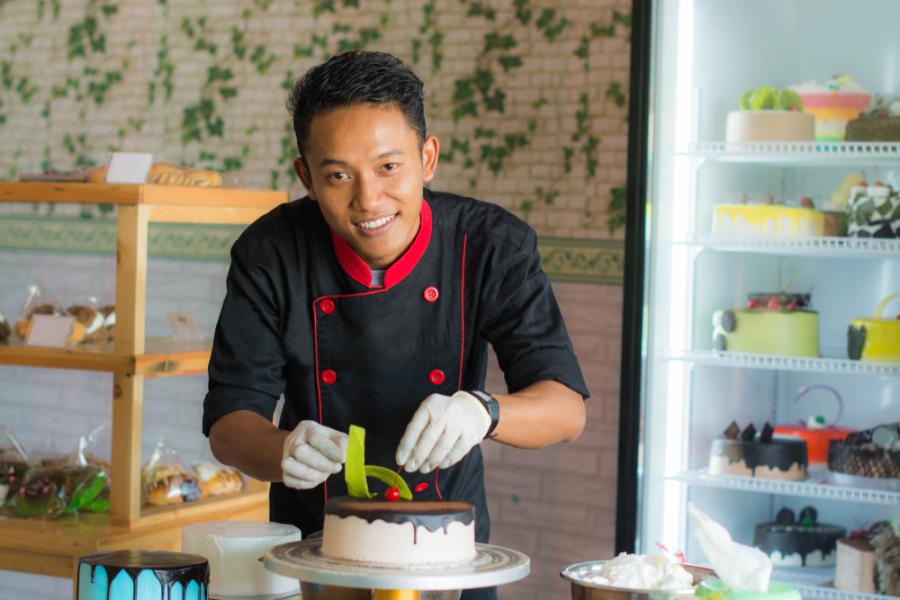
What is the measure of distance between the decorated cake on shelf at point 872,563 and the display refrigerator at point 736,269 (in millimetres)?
46

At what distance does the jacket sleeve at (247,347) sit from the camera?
217 cm

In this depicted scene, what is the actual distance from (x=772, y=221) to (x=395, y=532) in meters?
2.31

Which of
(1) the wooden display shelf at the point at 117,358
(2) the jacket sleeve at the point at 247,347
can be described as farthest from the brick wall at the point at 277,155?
(2) the jacket sleeve at the point at 247,347

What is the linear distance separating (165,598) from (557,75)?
321 centimetres

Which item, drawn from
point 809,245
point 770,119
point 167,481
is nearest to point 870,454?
point 809,245

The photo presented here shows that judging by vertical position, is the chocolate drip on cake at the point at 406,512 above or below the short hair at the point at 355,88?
below

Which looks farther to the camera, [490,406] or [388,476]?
[490,406]

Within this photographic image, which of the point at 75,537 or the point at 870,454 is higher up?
the point at 870,454

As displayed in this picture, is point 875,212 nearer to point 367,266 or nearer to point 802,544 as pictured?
point 802,544

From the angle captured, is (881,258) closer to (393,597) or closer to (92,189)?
(92,189)

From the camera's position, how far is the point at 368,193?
Answer: 1.97 meters

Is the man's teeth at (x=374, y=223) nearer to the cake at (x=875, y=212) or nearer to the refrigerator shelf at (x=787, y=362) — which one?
the refrigerator shelf at (x=787, y=362)

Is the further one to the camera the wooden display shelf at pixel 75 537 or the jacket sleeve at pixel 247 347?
the wooden display shelf at pixel 75 537

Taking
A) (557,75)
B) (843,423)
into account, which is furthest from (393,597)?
(557,75)
